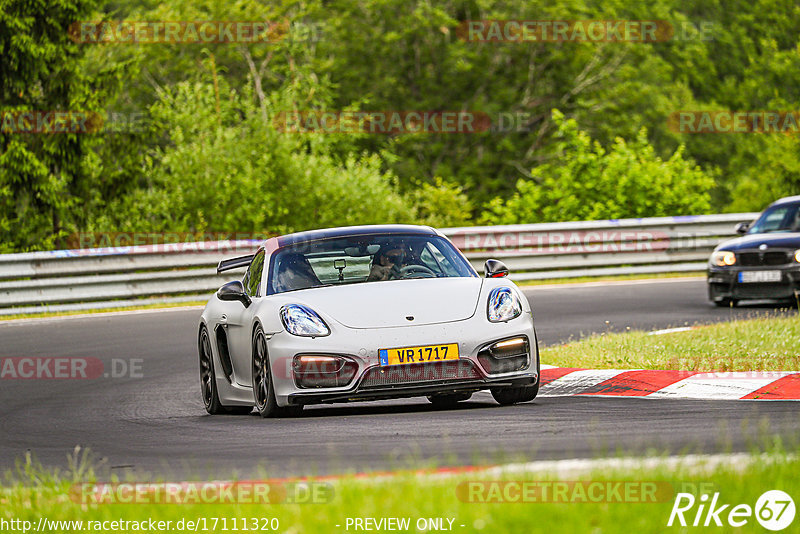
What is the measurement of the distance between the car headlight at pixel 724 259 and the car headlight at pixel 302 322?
31.3 feet

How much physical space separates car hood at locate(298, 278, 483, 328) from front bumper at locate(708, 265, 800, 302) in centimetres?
848

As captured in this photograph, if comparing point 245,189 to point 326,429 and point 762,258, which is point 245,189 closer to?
point 762,258

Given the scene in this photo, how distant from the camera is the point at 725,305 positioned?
1730cm

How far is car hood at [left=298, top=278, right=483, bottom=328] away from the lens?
8633mm

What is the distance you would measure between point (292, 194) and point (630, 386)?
18.2m

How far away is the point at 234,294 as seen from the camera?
9633 millimetres

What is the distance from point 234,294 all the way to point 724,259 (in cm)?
924

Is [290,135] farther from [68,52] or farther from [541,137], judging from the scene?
[541,137]

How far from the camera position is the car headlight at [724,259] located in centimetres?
1712
